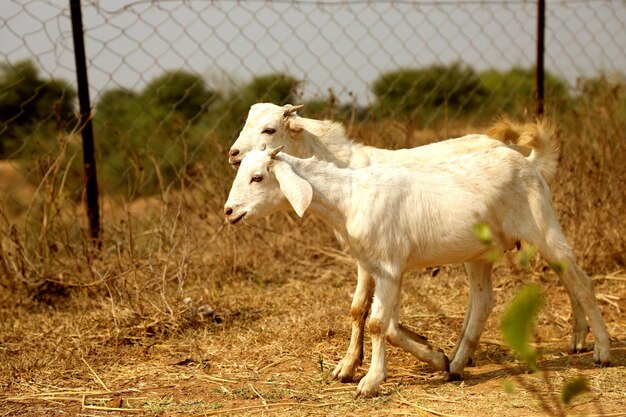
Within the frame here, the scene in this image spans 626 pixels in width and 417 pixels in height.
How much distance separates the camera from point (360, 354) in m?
4.83

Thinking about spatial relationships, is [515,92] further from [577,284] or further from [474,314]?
[474,314]

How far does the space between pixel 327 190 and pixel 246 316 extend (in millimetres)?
2000

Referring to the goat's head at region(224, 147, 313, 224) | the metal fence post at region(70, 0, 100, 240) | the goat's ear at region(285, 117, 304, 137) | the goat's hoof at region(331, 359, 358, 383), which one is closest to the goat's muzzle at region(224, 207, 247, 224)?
the goat's head at region(224, 147, 313, 224)

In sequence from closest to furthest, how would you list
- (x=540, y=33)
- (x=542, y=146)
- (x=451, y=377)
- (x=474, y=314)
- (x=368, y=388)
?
1. (x=368, y=388)
2. (x=451, y=377)
3. (x=474, y=314)
4. (x=542, y=146)
5. (x=540, y=33)

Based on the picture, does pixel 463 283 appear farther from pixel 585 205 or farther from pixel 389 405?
pixel 389 405

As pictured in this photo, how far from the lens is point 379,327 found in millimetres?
4371

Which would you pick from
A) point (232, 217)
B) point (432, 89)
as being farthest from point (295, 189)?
point (432, 89)

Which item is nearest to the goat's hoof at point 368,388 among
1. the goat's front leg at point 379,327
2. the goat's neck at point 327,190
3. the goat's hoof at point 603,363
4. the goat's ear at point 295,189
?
the goat's front leg at point 379,327

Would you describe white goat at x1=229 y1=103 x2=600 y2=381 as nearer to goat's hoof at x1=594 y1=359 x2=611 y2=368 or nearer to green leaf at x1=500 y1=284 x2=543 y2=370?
goat's hoof at x1=594 y1=359 x2=611 y2=368

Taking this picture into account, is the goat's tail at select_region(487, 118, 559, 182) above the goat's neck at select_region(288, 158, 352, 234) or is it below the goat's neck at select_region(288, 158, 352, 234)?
below

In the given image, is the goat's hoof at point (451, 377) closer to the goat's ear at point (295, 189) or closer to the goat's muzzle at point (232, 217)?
the goat's ear at point (295, 189)

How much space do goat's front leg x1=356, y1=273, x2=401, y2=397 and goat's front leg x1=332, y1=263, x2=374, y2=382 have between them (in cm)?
36

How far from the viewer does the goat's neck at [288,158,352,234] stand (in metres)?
4.48

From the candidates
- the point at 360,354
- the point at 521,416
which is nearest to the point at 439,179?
the point at 360,354
